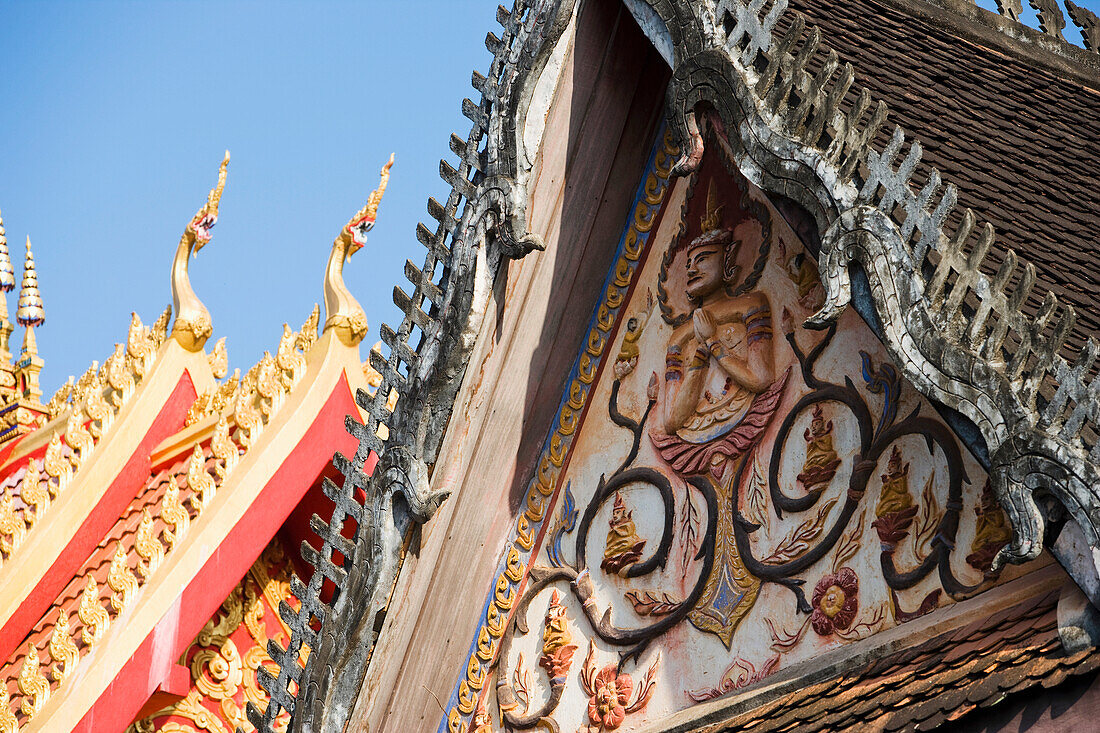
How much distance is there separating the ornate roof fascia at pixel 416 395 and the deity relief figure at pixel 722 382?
2.43ft

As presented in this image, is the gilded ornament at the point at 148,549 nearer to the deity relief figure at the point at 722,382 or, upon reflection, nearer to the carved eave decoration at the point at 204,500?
the carved eave decoration at the point at 204,500

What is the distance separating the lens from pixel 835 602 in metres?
5.54

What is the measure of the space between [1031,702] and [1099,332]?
1.58 m

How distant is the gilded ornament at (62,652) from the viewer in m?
8.84

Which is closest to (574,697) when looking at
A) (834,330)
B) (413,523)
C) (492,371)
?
(413,523)

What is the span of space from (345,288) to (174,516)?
2.07 meters

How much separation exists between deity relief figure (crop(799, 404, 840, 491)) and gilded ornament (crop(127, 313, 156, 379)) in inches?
261

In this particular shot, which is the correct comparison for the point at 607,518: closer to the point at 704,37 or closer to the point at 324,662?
the point at 324,662

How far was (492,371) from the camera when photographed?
6816 mm

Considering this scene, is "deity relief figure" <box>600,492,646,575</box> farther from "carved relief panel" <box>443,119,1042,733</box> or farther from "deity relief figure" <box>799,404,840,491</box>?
"deity relief figure" <box>799,404,840,491</box>

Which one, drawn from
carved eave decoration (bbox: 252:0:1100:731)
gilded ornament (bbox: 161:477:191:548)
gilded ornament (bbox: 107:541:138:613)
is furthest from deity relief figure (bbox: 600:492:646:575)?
gilded ornament (bbox: 161:477:191:548)

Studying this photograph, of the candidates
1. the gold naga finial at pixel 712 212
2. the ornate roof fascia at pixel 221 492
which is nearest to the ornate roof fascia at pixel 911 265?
the gold naga finial at pixel 712 212

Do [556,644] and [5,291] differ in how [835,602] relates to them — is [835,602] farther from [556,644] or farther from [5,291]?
[5,291]

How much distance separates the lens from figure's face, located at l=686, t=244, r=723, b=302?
6.47 meters
